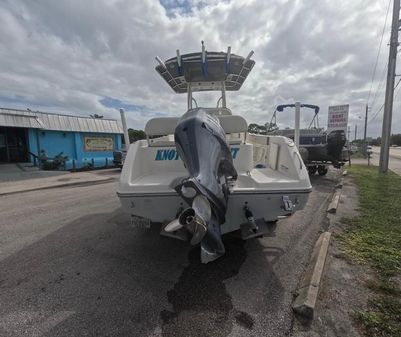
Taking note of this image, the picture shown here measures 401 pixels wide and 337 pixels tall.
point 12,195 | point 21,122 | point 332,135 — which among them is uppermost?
point 21,122

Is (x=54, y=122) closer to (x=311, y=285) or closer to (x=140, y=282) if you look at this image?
(x=140, y=282)

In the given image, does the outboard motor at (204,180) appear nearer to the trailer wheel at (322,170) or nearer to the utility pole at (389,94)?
the trailer wheel at (322,170)

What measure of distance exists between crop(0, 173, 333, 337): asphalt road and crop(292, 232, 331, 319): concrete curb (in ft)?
0.33

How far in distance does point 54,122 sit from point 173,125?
15.5 m


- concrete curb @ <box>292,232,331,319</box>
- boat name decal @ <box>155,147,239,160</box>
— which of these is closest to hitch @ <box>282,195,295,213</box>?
concrete curb @ <box>292,232,331,319</box>

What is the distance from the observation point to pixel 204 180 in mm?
2223

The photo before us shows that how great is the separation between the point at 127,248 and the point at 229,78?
4153mm

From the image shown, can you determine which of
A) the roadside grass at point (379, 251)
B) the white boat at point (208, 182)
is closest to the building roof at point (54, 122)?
the white boat at point (208, 182)

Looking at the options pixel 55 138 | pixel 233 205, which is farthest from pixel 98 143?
pixel 233 205

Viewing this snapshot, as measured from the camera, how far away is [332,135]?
10.0 meters

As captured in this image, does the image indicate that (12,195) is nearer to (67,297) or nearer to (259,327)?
(67,297)

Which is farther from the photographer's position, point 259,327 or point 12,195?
point 12,195

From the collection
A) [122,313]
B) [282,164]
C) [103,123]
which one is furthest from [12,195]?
[103,123]

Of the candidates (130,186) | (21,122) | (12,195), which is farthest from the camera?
(21,122)
